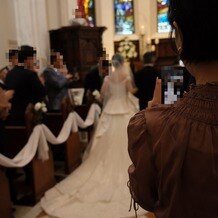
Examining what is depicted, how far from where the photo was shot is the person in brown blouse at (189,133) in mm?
769

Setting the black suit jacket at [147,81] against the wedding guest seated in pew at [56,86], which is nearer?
the black suit jacket at [147,81]

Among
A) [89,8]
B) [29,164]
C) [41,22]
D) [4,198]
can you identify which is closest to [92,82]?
[29,164]

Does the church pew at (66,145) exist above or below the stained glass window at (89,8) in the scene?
below

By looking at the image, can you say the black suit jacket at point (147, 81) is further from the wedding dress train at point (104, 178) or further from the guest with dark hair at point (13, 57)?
the wedding dress train at point (104, 178)

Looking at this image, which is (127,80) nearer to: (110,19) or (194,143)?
(110,19)

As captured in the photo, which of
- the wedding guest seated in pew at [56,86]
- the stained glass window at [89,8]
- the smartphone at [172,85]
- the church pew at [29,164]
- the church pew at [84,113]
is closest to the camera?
the smartphone at [172,85]

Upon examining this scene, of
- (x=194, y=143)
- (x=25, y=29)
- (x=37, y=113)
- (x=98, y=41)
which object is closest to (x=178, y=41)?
(x=194, y=143)

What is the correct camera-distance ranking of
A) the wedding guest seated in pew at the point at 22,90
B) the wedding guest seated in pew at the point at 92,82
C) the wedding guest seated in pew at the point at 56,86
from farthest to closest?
the wedding guest seated in pew at the point at 22,90 → the wedding guest seated in pew at the point at 56,86 → the wedding guest seated in pew at the point at 92,82

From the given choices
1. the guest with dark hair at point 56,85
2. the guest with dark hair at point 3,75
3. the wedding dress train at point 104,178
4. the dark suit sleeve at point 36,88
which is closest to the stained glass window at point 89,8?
the guest with dark hair at point 56,85

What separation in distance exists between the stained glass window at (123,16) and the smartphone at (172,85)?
949 millimetres

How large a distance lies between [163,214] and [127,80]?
3.34 meters

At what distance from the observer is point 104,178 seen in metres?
4.00

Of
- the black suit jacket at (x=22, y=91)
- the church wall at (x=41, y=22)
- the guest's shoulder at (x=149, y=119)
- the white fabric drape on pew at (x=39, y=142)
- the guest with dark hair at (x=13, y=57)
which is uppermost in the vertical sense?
the church wall at (x=41, y=22)

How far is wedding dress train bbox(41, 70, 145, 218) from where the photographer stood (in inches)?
132
